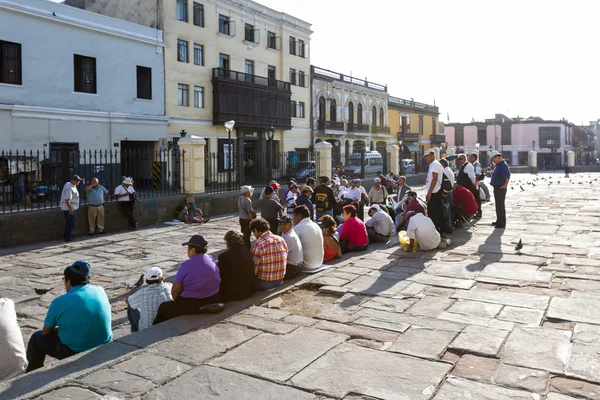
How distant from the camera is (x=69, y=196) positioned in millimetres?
12078

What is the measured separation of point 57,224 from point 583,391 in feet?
38.6

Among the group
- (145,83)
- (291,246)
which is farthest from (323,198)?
(145,83)

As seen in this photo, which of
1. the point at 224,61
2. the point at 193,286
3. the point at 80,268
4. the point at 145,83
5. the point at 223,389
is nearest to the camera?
the point at 223,389

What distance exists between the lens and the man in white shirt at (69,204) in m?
12.1

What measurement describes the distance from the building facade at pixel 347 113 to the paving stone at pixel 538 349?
32693 mm

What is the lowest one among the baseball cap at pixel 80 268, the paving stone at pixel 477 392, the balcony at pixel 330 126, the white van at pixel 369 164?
the paving stone at pixel 477 392

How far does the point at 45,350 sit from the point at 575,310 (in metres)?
Result: 5.28

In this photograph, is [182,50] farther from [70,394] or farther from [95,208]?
[70,394]

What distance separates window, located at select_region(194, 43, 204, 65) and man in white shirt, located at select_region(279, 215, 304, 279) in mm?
21537

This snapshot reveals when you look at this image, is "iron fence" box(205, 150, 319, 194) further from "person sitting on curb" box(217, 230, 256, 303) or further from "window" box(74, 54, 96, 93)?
"person sitting on curb" box(217, 230, 256, 303)

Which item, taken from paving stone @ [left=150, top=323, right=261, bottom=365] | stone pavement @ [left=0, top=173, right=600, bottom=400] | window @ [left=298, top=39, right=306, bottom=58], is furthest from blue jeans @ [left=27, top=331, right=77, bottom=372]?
window @ [left=298, top=39, right=306, bottom=58]

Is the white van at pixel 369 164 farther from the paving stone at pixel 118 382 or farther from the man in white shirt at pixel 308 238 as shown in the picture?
the paving stone at pixel 118 382

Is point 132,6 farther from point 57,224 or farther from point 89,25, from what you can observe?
point 57,224

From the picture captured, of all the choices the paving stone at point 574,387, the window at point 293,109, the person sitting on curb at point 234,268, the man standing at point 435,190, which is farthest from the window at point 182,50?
the paving stone at point 574,387
